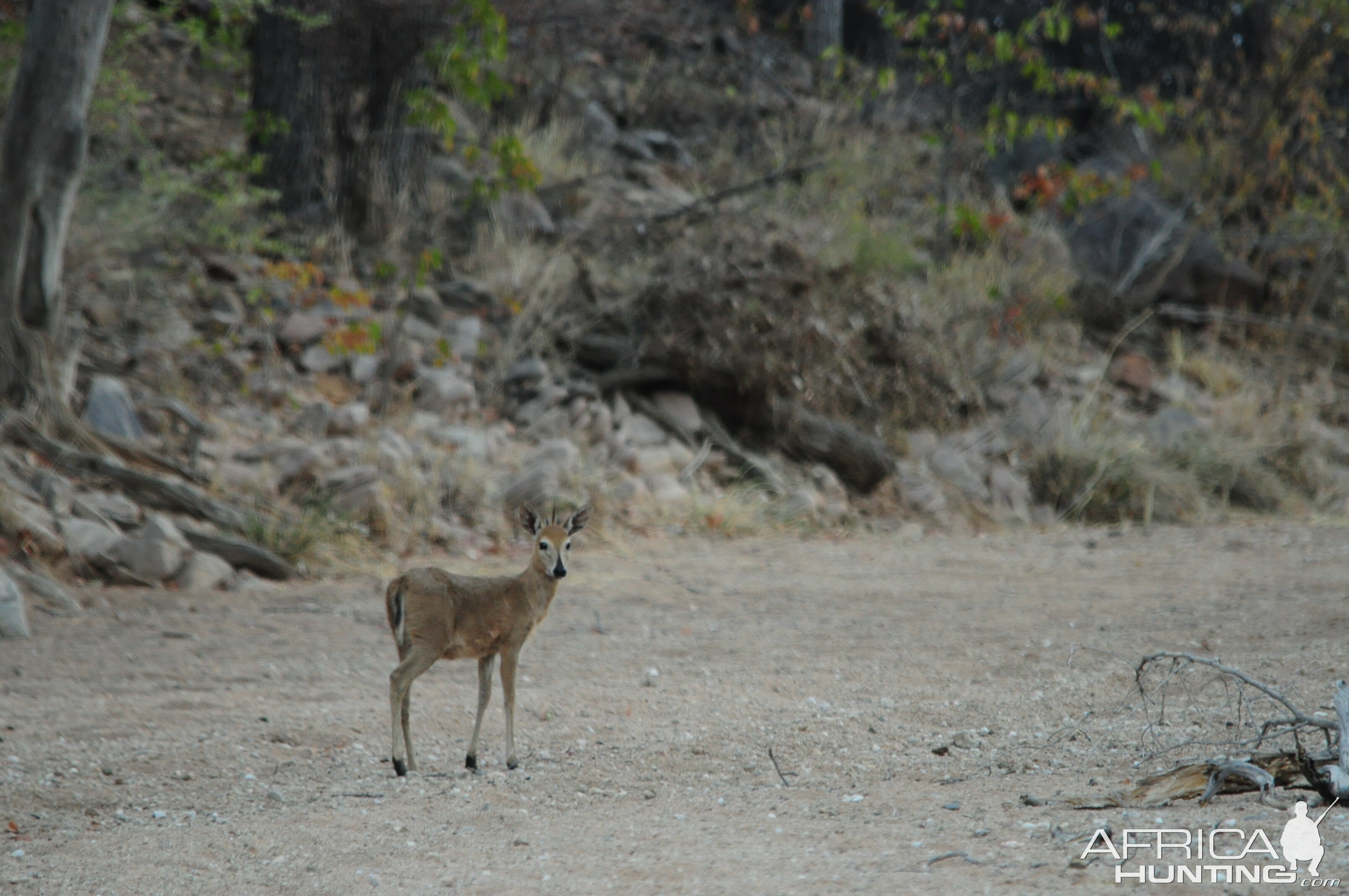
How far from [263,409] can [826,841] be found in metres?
7.16

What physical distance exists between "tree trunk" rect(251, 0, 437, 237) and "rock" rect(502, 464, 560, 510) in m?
4.03

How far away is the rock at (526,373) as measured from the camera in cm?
1030

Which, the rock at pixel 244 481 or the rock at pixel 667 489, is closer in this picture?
the rock at pixel 244 481

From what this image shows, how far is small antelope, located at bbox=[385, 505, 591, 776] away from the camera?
343 centimetres

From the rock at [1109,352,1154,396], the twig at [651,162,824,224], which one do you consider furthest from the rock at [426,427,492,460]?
the rock at [1109,352,1154,396]

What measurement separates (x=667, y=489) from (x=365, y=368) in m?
2.74

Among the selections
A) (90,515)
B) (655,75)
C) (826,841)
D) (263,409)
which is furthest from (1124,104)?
(826,841)

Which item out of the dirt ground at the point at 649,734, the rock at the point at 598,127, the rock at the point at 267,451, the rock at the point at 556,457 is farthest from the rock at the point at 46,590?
the rock at the point at 598,127

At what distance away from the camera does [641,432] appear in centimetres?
1016

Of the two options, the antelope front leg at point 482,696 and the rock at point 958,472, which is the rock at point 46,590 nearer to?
the antelope front leg at point 482,696

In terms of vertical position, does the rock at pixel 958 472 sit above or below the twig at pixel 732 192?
below

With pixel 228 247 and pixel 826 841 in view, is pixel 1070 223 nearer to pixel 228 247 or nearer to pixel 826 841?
pixel 228 247

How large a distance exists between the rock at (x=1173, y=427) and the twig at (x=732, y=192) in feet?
14.6

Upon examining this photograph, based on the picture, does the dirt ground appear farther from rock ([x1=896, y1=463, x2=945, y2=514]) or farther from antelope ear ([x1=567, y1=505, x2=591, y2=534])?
rock ([x1=896, y1=463, x2=945, y2=514])
